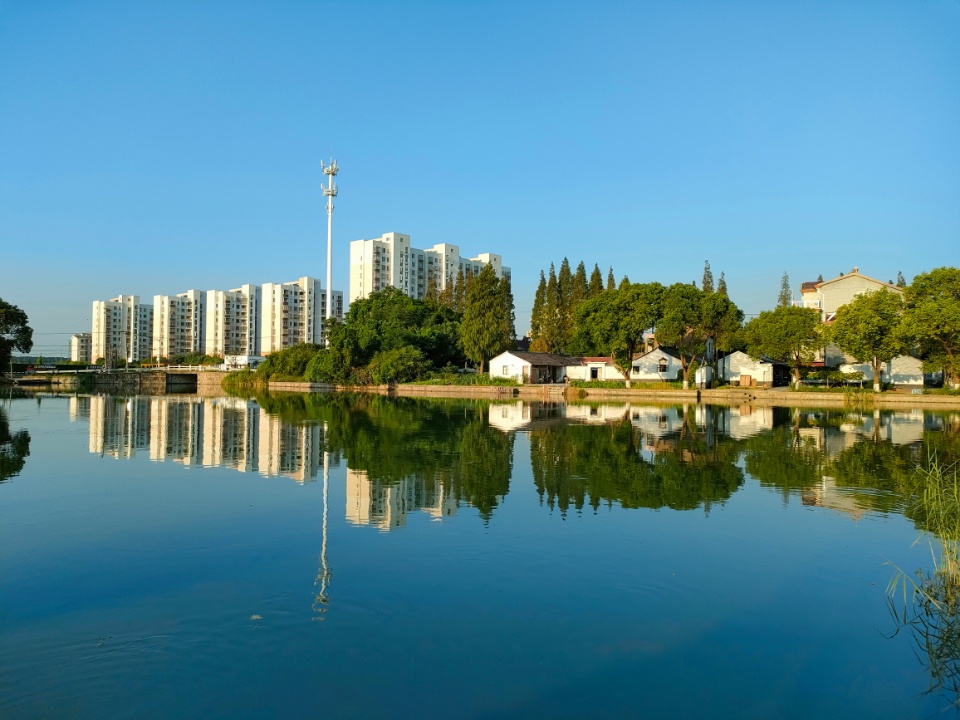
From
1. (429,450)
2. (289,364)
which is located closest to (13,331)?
(289,364)

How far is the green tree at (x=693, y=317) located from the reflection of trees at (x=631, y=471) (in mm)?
24808

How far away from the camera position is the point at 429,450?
17.4 m

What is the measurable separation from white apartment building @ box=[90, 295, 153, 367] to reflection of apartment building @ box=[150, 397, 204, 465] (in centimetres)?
10113

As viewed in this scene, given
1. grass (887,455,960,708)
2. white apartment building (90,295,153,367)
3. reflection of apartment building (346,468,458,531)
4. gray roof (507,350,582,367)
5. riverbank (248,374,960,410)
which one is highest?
white apartment building (90,295,153,367)

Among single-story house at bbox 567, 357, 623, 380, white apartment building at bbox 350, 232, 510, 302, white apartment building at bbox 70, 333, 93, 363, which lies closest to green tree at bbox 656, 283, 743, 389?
single-story house at bbox 567, 357, 623, 380

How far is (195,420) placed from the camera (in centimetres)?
2716

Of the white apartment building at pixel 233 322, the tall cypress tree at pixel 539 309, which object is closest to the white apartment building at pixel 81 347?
the white apartment building at pixel 233 322

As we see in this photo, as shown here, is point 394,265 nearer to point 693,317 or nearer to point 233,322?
point 233,322

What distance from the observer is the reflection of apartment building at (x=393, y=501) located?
377 inches

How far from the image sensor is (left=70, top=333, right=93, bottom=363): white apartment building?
12800 centimetres

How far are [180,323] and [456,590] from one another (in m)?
125

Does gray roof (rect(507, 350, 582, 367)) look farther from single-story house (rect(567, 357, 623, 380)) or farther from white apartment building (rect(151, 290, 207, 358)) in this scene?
white apartment building (rect(151, 290, 207, 358))

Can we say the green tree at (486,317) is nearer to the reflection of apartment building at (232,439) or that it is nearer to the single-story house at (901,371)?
the reflection of apartment building at (232,439)

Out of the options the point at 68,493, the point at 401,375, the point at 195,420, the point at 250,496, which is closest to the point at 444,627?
the point at 250,496
